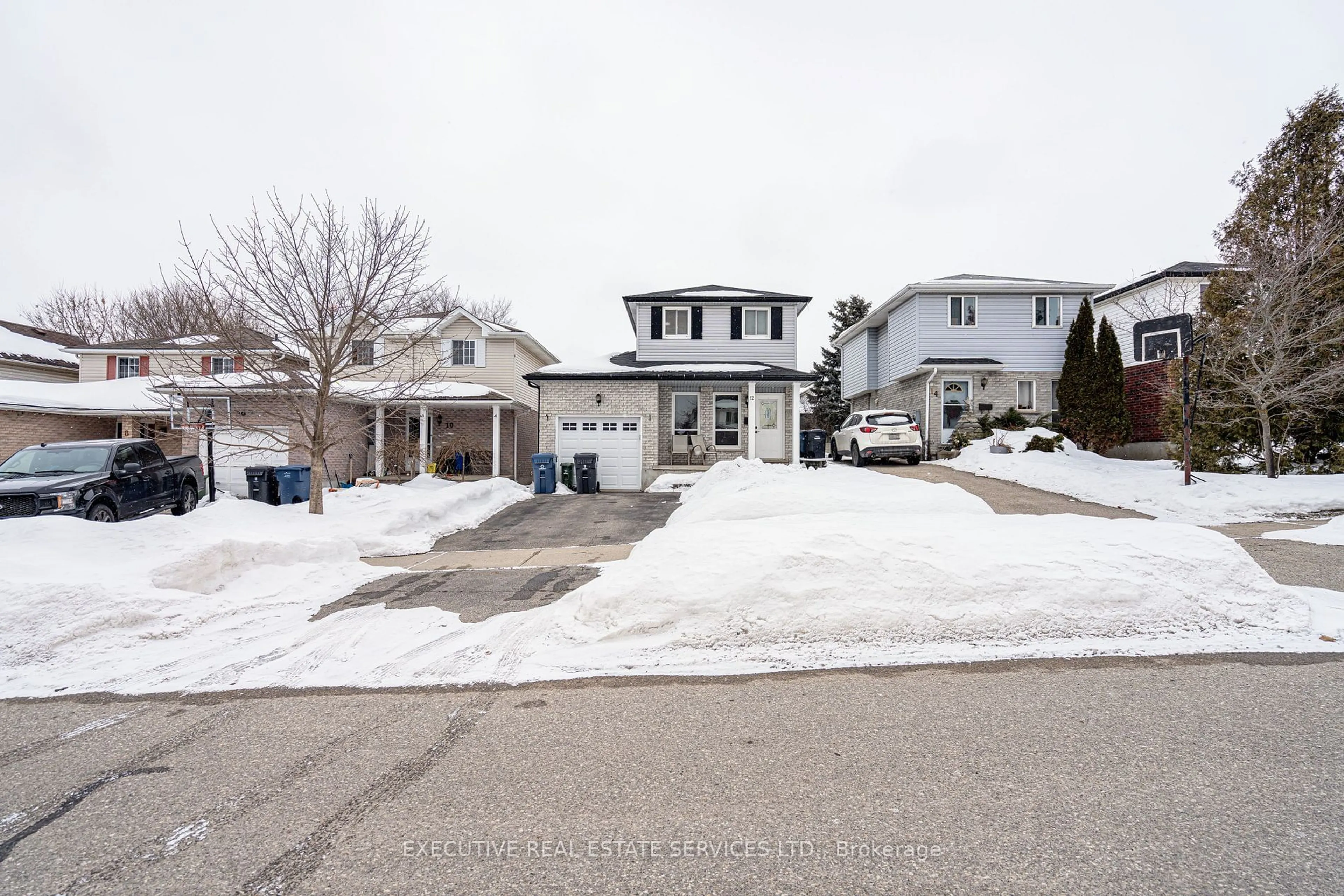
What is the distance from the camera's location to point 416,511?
11922mm

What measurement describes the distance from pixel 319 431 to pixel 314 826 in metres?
9.85

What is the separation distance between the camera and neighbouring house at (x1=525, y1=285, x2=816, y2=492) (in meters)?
19.2

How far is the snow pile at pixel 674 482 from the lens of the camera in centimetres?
1786

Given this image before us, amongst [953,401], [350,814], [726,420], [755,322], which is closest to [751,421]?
[726,420]

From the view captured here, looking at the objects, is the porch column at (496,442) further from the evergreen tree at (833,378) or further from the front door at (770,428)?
the evergreen tree at (833,378)

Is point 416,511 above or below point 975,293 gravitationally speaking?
below

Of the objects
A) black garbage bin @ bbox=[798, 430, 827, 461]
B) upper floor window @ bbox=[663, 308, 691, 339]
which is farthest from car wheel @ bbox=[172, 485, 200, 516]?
black garbage bin @ bbox=[798, 430, 827, 461]

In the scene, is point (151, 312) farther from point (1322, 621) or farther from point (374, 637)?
point (1322, 621)

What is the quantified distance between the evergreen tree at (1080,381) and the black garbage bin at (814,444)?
25.3ft

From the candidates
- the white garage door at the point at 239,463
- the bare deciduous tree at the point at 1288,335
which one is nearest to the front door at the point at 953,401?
the bare deciduous tree at the point at 1288,335

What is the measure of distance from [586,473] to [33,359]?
25939 millimetres

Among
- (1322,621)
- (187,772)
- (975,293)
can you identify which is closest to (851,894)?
(187,772)

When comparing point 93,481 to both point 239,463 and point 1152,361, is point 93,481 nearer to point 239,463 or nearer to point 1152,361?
point 239,463

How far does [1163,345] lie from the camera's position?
43.0 feet
